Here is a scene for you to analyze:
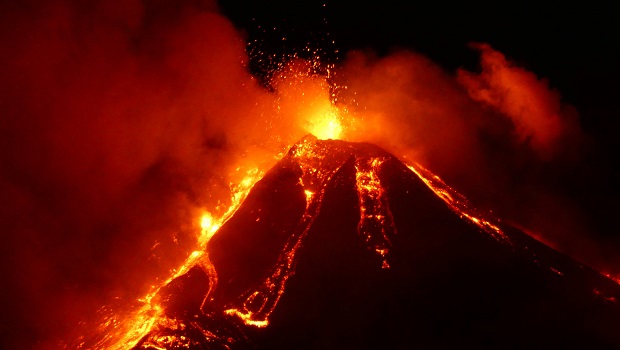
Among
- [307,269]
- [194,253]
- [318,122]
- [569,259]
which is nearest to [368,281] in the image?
[307,269]

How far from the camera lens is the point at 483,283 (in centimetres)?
2194

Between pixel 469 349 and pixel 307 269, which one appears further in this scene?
pixel 307 269

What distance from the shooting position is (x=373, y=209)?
1016 inches

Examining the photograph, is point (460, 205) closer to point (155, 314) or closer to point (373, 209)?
point (373, 209)

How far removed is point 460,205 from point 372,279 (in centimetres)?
793

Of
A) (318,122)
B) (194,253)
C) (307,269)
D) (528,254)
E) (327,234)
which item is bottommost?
(194,253)

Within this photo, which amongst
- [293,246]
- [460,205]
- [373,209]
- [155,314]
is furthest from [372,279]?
[155,314]

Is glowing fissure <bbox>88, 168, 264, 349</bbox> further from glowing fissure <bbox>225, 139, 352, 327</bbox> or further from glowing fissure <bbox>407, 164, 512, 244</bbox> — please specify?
glowing fissure <bbox>407, 164, 512, 244</bbox>

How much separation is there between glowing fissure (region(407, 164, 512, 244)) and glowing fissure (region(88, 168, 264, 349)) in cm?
987

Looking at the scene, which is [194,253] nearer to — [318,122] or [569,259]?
[318,122]

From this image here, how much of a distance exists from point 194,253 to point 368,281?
8.52 m

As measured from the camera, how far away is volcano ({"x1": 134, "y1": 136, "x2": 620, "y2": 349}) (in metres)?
19.6

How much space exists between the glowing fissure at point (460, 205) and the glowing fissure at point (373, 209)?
2715mm

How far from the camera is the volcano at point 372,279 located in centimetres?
1961
